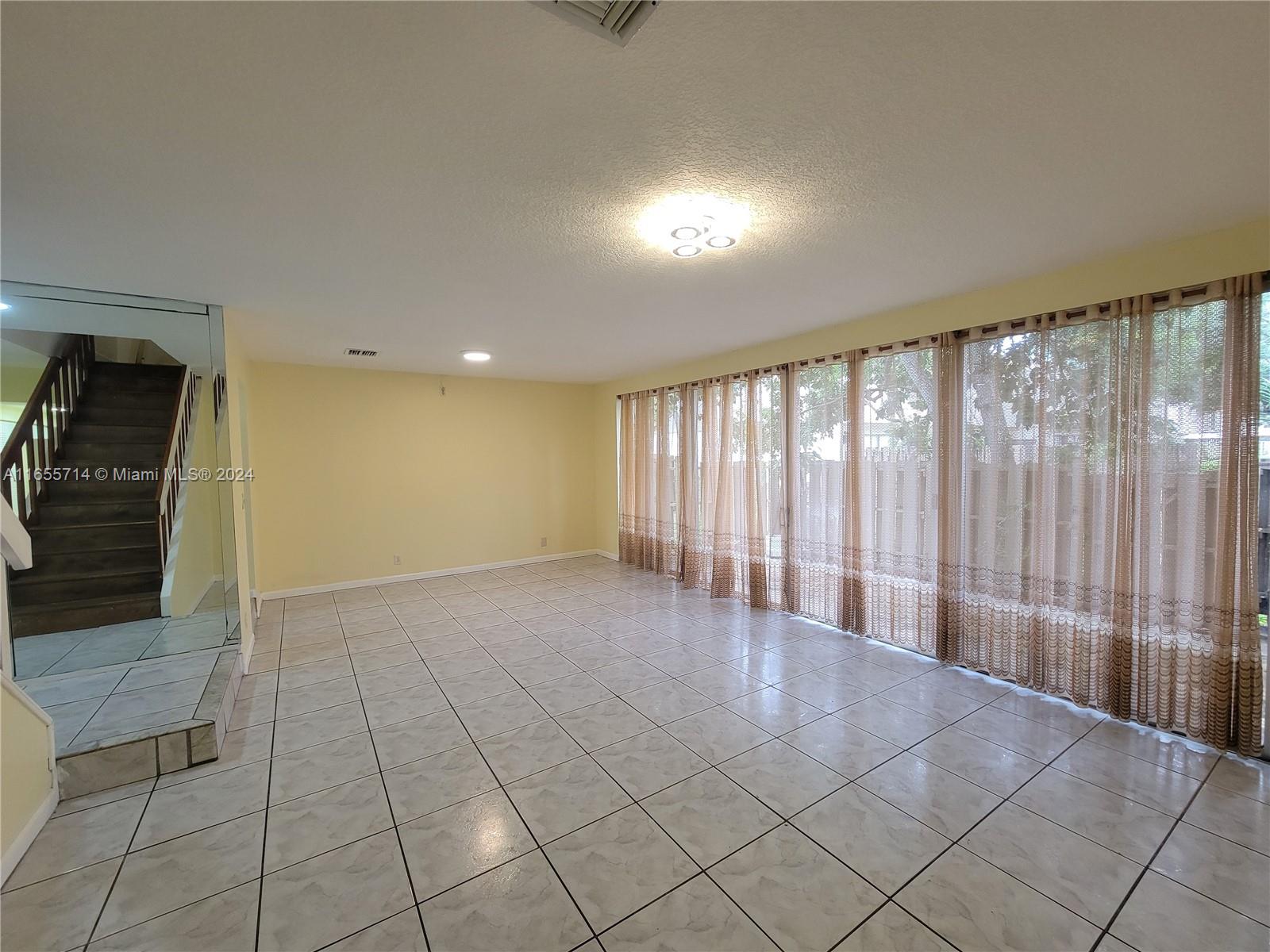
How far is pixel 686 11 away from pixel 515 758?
2780mm

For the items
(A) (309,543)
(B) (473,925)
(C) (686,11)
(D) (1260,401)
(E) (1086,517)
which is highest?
(C) (686,11)

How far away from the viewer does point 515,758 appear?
238 centimetres

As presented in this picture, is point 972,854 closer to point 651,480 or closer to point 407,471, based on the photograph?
point 651,480

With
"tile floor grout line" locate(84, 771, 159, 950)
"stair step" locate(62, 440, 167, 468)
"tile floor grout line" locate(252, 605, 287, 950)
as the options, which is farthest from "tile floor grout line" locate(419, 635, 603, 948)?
"stair step" locate(62, 440, 167, 468)

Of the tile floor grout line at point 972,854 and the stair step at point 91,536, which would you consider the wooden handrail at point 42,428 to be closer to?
the stair step at point 91,536

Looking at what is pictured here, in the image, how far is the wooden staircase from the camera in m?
3.49

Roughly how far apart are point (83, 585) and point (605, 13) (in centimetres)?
520

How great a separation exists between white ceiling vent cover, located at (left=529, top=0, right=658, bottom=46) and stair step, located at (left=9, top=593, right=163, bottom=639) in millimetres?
4588

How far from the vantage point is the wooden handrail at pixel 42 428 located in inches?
119

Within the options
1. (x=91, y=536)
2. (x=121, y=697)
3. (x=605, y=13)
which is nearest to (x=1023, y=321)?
(x=605, y=13)

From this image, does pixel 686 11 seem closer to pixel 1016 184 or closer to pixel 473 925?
pixel 1016 184

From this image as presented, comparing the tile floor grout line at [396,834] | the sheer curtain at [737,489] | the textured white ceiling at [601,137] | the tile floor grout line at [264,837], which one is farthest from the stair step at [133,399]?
the sheer curtain at [737,489]

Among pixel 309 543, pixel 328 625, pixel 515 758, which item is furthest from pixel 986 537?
pixel 309 543

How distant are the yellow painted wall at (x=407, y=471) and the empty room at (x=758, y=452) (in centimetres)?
67
